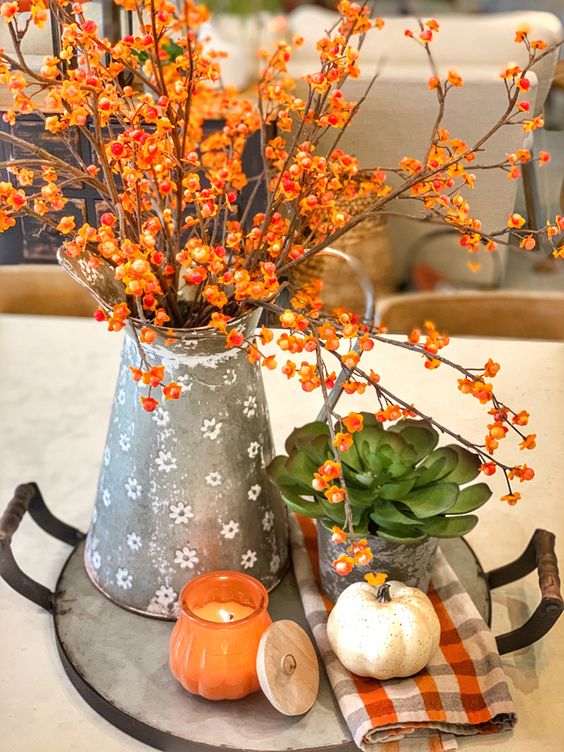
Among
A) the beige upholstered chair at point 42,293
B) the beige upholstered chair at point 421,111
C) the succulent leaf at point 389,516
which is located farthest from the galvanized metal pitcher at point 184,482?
the beige upholstered chair at point 42,293

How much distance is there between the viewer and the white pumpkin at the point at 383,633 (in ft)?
2.01

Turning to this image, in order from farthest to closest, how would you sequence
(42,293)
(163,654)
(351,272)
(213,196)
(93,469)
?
(351,272) → (42,293) → (93,469) → (163,654) → (213,196)

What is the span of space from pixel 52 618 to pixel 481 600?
13.6 inches

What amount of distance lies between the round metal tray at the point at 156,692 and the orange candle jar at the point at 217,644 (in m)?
0.02

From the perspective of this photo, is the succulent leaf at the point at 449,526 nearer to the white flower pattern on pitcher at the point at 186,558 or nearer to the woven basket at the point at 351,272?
the white flower pattern on pitcher at the point at 186,558

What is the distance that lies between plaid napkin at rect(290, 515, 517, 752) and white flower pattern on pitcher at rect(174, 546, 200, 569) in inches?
3.9

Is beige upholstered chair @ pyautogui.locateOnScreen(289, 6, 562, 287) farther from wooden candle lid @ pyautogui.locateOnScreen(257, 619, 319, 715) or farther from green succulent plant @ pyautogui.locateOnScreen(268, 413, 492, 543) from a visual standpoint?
wooden candle lid @ pyautogui.locateOnScreen(257, 619, 319, 715)

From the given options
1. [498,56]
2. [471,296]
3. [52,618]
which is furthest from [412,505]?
[471,296]

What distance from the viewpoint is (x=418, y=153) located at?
78cm

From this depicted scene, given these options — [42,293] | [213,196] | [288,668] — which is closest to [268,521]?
[288,668]

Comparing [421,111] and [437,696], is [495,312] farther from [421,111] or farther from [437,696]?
[437,696]

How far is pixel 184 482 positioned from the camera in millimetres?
668

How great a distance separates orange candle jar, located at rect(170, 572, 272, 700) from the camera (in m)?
0.61

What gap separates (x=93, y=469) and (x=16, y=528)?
218 mm
